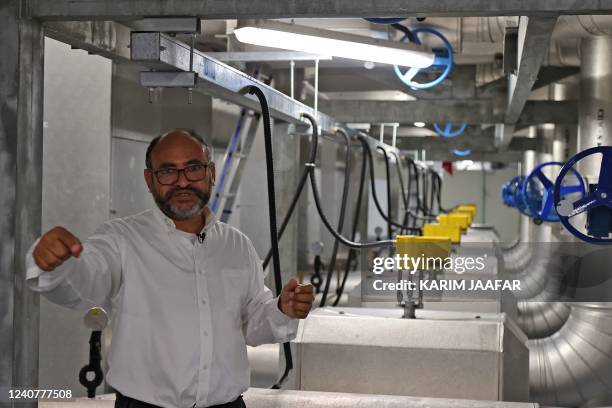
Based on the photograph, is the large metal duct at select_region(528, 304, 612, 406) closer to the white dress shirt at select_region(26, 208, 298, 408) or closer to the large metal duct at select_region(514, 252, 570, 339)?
the large metal duct at select_region(514, 252, 570, 339)

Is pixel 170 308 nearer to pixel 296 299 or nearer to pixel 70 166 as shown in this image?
pixel 296 299

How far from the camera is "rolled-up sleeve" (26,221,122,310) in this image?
2.09m

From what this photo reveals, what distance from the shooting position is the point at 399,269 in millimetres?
4660

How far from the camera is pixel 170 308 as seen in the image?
7.77 ft

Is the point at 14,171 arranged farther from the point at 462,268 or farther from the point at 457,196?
the point at 457,196

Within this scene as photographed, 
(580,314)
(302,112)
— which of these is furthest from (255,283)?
(580,314)

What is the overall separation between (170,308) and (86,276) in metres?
0.26

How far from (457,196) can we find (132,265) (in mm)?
26818

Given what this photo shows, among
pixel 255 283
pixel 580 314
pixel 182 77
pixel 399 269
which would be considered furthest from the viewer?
pixel 580 314

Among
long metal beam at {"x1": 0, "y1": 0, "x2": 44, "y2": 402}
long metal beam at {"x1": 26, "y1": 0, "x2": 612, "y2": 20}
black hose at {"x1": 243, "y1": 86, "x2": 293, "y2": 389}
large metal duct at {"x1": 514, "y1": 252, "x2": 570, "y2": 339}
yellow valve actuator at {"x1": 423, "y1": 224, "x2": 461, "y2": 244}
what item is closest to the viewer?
long metal beam at {"x1": 26, "y1": 0, "x2": 612, "y2": 20}

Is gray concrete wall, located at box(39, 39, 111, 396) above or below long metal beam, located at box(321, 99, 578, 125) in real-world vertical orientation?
below

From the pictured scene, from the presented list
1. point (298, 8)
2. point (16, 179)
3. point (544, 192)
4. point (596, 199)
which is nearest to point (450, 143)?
point (544, 192)

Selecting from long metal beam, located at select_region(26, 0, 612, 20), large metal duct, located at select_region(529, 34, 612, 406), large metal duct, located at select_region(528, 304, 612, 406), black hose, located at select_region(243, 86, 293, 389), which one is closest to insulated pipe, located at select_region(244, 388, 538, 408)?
black hose, located at select_region(243, 86, 293, 389)

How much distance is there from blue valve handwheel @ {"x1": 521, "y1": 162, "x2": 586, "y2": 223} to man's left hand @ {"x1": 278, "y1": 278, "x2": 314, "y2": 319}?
309 cm
